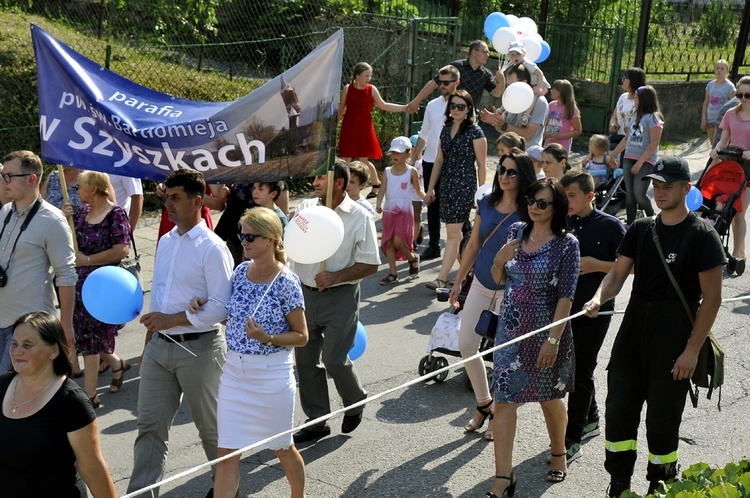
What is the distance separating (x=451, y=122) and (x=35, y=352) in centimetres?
597

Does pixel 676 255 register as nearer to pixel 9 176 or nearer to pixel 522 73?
pixel 9 176

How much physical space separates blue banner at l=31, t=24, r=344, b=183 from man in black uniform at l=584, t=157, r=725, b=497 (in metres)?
2.15

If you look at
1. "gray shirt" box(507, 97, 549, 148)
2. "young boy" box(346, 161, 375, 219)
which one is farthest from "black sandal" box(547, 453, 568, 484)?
"gray shirt" box(507, 97, 549, 148)

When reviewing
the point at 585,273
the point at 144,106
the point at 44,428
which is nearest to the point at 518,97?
the point at 585,273

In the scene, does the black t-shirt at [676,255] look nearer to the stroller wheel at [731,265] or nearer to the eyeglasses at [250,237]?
the eyeglasses at [250,237]

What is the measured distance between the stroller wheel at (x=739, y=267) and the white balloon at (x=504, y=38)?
12.4 feet

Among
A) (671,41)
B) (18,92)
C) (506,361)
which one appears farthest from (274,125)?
(671,41)

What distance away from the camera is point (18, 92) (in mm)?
11516

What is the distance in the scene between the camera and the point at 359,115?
12.0 meters

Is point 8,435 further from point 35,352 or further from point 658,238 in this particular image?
point 658,238

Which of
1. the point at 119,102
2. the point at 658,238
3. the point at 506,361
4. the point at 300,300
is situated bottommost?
the point at 506,361

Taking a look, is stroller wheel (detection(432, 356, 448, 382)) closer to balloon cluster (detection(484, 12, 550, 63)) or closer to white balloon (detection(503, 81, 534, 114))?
white balloon (detection(503, 81, 534, 114))

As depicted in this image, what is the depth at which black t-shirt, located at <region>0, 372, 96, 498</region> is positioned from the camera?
406 cm

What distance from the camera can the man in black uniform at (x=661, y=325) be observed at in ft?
16.9
